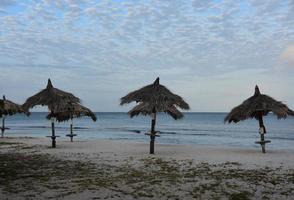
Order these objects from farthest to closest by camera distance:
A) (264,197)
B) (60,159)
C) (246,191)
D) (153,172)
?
(60,159)
(153,172)
(246,191)
(264,197)

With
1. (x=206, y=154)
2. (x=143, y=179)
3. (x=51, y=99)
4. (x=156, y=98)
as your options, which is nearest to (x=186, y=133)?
(x=51, y=99)

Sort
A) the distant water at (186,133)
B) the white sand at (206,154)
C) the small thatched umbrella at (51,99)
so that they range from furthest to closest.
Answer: the distant water at (186,133) < the small thatched umbrella at (51,99) < the white sand at (206,154)

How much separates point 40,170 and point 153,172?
308 cm

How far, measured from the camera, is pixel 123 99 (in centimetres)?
1702

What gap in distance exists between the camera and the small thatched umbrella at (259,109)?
55.2ft

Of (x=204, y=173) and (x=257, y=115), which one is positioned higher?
(x=257, y=115)

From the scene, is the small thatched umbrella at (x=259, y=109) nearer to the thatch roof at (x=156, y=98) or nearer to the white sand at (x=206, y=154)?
the white sand at (x=206, y=154)

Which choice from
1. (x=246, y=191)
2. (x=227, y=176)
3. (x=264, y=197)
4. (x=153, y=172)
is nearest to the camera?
(x=264, y=197)

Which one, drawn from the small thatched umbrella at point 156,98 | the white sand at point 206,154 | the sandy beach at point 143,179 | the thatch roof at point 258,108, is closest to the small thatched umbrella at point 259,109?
the thatch roof at point 258,108

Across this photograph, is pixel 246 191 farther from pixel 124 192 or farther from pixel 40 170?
pixel 40 170

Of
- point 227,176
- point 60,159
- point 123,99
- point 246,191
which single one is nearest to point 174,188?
point 246,191

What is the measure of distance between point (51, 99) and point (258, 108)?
906 cm

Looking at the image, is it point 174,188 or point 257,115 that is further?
point 257,115

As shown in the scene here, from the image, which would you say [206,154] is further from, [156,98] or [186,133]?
[186,133]
